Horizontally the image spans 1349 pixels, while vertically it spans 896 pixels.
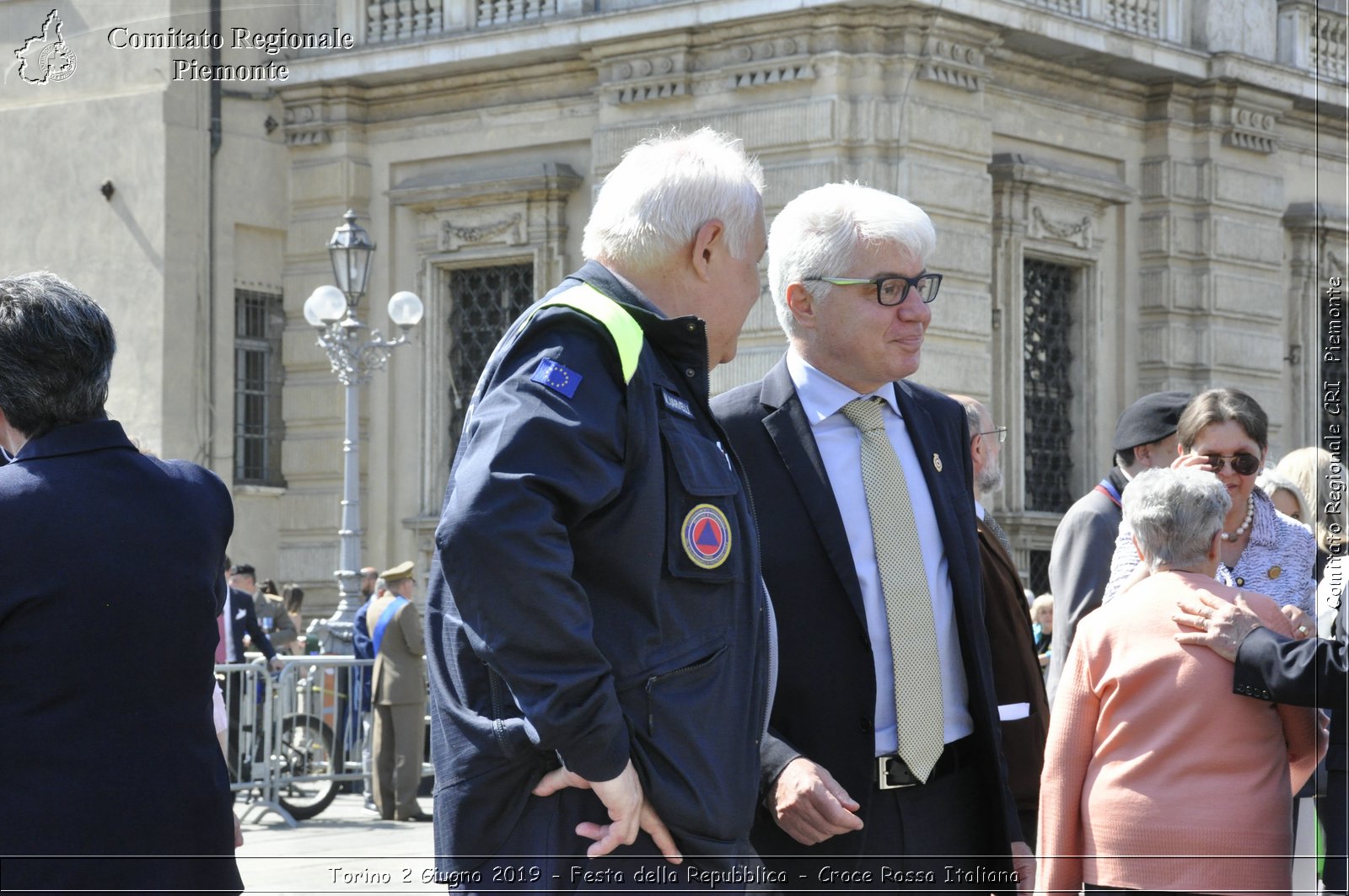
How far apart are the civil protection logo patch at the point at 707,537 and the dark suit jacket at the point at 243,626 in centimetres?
1053

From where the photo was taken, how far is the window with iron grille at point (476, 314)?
19.7m

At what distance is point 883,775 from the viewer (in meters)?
4.29

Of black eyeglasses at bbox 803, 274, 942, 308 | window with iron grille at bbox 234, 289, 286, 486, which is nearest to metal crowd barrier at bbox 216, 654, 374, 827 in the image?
window with iron grille at bbox 234, 289, 286, 486

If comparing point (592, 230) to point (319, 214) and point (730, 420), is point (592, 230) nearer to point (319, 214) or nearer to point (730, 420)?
point (730, 420)

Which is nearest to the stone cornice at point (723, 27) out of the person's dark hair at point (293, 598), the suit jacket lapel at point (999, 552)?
the person's dark hair at point (293, 598)

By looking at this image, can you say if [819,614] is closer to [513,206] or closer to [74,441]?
[74,441]

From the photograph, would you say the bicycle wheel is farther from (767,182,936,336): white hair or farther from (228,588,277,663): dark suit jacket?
(767,182,936,336): white hair

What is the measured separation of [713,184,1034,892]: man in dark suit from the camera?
4.27 meters

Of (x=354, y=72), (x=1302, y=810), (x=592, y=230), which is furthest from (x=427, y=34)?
(x=592, y=230)

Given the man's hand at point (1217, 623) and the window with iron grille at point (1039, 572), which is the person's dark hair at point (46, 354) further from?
the window with iron grille at point (1039, 572)

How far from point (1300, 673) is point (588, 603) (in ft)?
6.67

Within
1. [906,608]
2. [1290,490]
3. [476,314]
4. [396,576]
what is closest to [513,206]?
[476,314]

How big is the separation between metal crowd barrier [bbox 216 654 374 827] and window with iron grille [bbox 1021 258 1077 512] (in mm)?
7324

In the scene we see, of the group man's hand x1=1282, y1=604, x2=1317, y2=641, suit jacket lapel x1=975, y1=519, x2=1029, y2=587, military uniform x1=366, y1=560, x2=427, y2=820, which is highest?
suit jacket lapel x1=975, y1=519, x2=1029, y2=587
